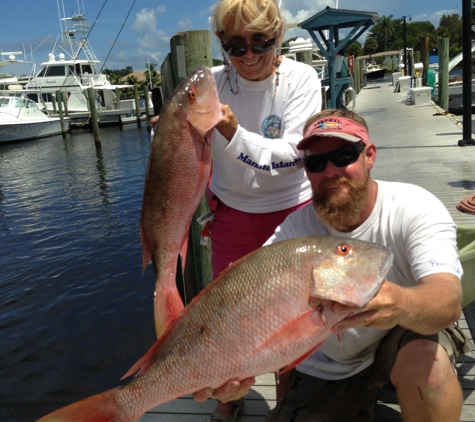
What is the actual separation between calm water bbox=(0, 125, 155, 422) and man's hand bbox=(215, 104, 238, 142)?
14.8ft

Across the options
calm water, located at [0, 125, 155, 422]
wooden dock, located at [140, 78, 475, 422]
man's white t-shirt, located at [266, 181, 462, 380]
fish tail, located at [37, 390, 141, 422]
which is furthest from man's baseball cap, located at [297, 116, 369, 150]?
calm water, located at [0, 125, 155, 422]

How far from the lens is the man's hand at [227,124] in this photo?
225cm

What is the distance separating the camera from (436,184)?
789 cm

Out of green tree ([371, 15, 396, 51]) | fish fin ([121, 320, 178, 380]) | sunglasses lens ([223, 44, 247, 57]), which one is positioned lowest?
fish fin ([121, 320, 178, 380])

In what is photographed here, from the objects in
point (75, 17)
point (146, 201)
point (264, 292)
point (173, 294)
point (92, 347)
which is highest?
point (75, 17)

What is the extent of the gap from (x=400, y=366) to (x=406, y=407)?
0.17m

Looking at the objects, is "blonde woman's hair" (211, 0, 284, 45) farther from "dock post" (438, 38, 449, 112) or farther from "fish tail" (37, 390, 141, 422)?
"dock post" (438, 38, 449, 112)

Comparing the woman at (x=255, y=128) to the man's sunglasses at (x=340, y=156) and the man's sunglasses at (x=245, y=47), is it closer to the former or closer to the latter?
the man's sunglasses at (x=245, y=47)

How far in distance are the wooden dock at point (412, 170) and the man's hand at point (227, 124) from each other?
173 centimetres

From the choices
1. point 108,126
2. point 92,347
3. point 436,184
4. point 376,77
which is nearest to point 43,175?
point 92,347

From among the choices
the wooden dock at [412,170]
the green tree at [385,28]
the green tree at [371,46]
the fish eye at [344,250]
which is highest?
the green tree at [385,28]

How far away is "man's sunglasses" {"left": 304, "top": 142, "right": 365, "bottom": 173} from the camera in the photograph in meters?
2.29

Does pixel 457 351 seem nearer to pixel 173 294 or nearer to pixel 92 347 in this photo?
pixel 173 294

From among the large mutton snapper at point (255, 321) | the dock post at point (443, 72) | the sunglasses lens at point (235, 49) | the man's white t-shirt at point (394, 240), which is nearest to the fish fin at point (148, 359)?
the large mutton snapper at point (255, 321)
